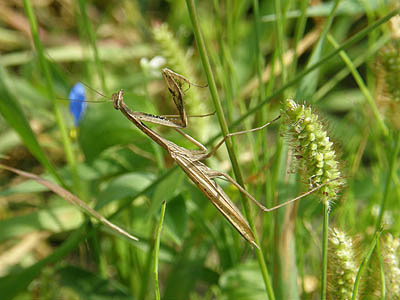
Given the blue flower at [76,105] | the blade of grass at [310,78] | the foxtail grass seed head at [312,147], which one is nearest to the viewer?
the foxtail grass seed head at [312,147]

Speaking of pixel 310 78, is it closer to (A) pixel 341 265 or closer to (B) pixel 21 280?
(A) pixel 341 265

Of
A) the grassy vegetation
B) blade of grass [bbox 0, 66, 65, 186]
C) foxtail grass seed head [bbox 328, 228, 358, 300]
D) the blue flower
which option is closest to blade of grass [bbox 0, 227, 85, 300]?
the grassy vegetation

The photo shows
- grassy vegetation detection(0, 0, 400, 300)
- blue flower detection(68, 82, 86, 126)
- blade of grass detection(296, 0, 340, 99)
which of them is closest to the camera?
grassy vegetation detection(0, 0, 400, 300)

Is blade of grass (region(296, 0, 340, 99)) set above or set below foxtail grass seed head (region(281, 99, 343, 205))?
above

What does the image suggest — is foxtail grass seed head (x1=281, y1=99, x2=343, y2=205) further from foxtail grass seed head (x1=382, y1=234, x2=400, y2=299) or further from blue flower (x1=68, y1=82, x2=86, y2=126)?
blue flower (x1=68, y1=82, x2=86, y2=126)

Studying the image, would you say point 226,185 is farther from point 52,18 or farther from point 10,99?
point 52,18

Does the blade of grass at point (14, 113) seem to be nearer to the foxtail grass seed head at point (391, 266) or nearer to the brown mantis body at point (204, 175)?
the brown mantis body at point (204, 175)

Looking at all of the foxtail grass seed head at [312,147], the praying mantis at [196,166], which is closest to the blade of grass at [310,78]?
the praying mantis at [196,166]

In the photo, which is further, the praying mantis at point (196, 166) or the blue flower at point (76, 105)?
the blue flower at point (76, 105)

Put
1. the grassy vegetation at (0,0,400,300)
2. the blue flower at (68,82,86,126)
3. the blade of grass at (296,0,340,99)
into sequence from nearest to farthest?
the grassy vegetation at (0,0,400,300), the blade of grass at (296,0,340,99), the blue flower at (68,82,86,126)
